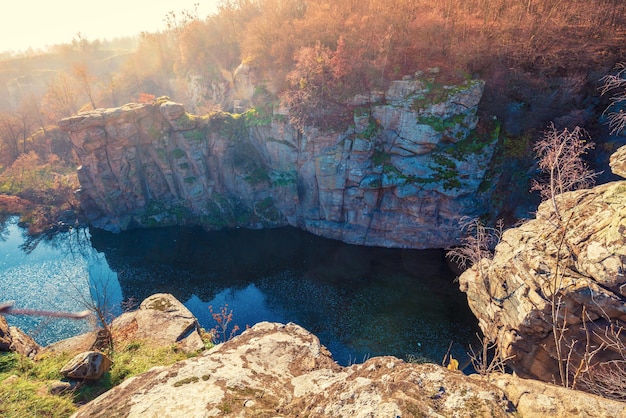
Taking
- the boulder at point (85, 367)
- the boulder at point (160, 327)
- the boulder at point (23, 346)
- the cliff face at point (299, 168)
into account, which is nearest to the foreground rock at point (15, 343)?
the boulder at point (23, 346)

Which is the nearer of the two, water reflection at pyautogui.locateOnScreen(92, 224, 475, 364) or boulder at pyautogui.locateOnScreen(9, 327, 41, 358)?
boulder at pyautogui.locateOnScreen(9, 327, 41, 358)

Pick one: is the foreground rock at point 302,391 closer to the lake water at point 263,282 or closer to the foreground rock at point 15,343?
the foreground rock at point 15,343

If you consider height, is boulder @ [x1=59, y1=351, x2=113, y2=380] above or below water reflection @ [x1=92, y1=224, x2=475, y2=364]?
above

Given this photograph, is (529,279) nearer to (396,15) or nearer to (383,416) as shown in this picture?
(383,416)

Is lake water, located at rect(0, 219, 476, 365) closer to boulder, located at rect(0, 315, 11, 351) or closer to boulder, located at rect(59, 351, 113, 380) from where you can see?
boulder, located at rect(0, 315, 11, 351)

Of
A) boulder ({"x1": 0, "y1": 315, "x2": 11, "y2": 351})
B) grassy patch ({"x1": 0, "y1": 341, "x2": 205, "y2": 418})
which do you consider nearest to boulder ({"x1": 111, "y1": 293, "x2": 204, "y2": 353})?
grassy patch ({"x1": 0, "y1": 341, "x2": 205, "y2": 418})

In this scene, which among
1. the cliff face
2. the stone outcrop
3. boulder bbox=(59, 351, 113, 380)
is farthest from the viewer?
the cliff face
